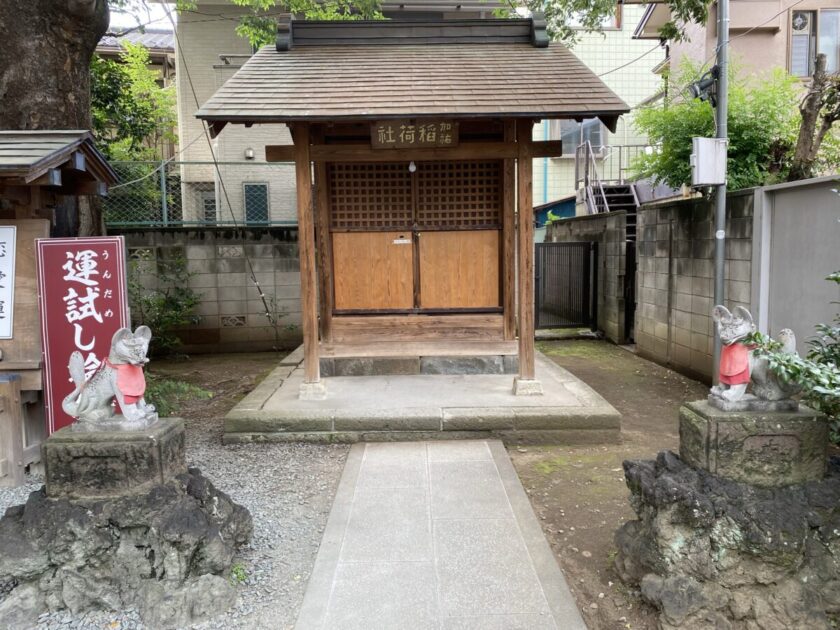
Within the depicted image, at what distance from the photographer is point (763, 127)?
871 centimetres

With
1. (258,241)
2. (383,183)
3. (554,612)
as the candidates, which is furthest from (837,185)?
(258,241)

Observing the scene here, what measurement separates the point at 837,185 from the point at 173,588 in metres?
6.41

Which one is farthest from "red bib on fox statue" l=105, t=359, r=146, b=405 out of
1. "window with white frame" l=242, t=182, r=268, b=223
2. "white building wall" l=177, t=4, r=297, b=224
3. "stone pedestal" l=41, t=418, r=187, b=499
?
"white building wall" l=177, t=4, r=297, b=224

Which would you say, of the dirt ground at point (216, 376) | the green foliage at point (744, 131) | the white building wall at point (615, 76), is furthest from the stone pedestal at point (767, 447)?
the white building wall at point (615, 76)

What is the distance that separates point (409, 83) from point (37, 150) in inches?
154

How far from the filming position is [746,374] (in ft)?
10.9

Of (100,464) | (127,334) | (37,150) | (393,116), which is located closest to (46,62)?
(37,150)

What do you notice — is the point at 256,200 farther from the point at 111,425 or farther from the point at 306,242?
the point at 111,425

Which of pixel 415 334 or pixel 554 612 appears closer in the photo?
pixel 554 612

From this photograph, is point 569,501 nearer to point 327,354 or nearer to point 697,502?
point 697,502

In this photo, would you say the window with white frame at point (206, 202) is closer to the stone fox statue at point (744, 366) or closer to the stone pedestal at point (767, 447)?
the stone fox statue at point (744, 366)

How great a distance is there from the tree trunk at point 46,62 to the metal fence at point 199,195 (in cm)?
401

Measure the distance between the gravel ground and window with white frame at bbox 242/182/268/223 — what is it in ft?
20.7

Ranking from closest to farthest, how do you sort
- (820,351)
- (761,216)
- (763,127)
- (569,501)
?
(820,351) < (569,501) < (761,216) < (763,127)
